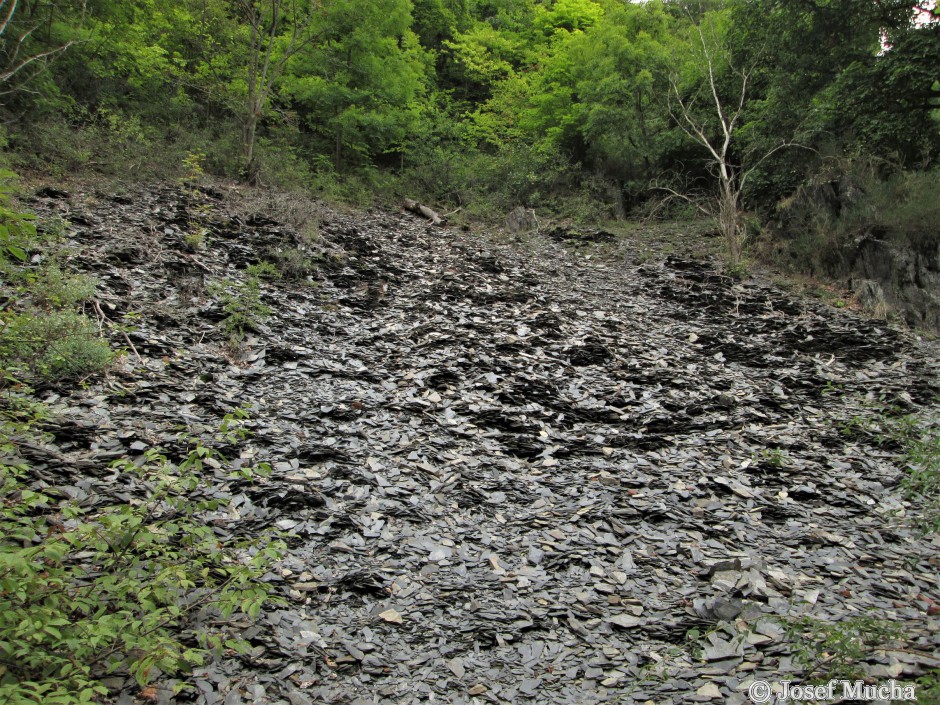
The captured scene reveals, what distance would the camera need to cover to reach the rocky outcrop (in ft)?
38.6

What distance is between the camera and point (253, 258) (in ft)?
38.8

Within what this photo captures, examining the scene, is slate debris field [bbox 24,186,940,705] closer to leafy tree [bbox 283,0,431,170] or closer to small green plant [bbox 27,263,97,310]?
small green plant [bbox 27,263,97,310]

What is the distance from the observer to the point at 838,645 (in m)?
3.33

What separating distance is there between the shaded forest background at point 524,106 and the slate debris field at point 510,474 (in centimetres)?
436

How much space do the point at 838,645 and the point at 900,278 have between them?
12.8m

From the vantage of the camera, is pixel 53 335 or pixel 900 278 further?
pixel 900 278

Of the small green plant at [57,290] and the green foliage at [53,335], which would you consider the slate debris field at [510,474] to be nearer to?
the green foliage at [53,335]

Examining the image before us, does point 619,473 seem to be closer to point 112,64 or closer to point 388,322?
point 388,322

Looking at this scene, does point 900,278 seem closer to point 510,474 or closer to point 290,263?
point 510,474

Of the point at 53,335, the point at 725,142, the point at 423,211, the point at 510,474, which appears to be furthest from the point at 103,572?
the point at 725,142

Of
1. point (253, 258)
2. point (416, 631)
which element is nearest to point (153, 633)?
point (416, 631)

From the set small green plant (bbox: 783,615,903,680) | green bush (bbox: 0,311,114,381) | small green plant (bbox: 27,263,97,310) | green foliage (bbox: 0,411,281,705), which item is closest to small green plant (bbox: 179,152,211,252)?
small green plant (bbox: 27,263,97,310)

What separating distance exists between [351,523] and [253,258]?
336 inches

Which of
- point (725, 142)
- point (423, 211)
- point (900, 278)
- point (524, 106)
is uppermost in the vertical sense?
point (524, 106)
